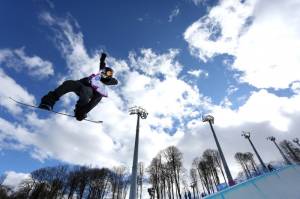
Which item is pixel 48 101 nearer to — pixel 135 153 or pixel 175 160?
pixel 135 153

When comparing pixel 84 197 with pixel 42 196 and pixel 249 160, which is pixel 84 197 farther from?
pixel 249 160

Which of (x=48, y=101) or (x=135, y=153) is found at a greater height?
(x=135, y=153)

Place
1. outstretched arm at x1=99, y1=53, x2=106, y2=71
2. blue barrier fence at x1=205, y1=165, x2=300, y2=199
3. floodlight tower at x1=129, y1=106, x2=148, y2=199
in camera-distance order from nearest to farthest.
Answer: outstretched arm at x1=99, y1=53, x2=106, y2=71 < blue barrier fence at x1=205, y1=165, x2=300, y2=199 < floodlight tower at x1=129, y1=106, x2=148, y2=199

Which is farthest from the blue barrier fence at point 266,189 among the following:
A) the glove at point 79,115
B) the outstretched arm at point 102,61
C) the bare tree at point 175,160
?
the bare tree at point 175,160

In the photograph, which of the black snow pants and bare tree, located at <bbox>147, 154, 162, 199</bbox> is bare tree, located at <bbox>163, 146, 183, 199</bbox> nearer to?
bare tree, located at <bbox>147, 154, 162, 199</bbox>

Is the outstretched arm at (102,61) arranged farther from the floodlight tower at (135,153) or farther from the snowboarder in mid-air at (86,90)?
the floodlight tower at (135,153)

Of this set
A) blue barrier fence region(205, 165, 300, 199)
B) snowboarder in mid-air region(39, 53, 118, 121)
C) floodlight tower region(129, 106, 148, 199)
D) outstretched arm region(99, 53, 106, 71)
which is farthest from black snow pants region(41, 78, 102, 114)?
floodlight tower region(129, 106, 148, 199)

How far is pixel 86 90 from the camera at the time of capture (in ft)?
16.2

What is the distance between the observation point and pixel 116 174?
53.2 m

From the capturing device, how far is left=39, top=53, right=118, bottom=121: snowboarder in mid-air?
183 inches

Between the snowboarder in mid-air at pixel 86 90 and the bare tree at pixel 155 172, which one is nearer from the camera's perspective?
the snowboarder in mid-air at pixel 86 90

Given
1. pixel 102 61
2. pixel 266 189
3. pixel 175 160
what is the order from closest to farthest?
1. pixel 102 61
2. pixel 266 189
3. pixel 175 160

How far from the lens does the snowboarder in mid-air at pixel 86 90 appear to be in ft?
15.3

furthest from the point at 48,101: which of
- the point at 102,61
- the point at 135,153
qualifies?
the point at 135,153
